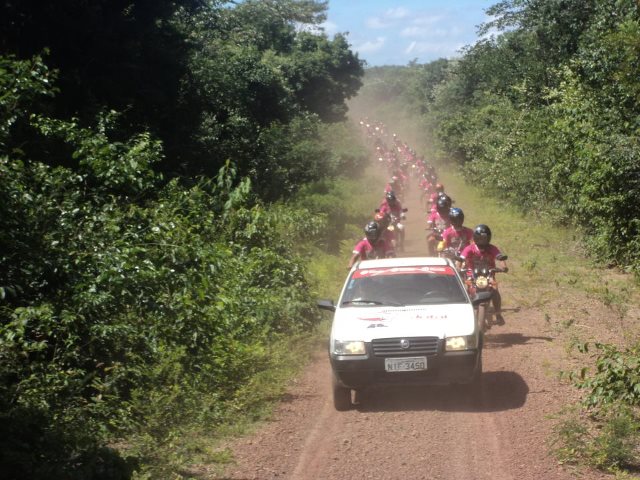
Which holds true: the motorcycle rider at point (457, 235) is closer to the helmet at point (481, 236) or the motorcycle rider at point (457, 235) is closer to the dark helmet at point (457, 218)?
the dark helmet at point (457, 218)

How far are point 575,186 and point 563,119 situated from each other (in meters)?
1.78

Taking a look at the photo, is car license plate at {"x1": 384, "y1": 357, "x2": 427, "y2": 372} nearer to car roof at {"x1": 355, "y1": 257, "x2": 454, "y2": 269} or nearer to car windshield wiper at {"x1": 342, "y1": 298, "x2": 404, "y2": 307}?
car windshield wiper at {"x1": 342, "y1": 298, "x2": 404, "y2": 307}

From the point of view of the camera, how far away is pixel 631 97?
1791cm

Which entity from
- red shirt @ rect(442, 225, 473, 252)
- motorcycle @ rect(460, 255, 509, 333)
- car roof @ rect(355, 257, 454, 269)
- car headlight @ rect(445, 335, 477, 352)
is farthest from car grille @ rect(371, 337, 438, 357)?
red shirt @ rect(442, 225, 473, 252)

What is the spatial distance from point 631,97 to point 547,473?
12582mm

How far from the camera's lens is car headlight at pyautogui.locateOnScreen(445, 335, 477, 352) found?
9.19 m

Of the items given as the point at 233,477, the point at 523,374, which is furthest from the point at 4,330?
the point at 523,374

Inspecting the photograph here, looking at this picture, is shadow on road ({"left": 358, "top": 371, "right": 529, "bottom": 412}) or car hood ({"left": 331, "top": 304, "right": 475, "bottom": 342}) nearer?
car hood ({"left": 331, "top": 304, "right": 475, "bottom": 342})

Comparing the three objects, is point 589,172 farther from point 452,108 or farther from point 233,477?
point 452,108

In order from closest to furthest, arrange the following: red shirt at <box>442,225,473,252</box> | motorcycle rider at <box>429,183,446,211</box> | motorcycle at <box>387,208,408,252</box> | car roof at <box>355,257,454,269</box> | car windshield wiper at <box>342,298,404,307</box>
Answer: car windshield wiper at <box>342,298,404,307</box> → car roof at <box>355,257,454,269</box> → red shirt at <box>442,225,473,252</box> → motorcycle rider at <box>429,183,446,211</box> → motorcycle at <box>387,208,408,252</box>

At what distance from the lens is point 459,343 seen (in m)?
9.21

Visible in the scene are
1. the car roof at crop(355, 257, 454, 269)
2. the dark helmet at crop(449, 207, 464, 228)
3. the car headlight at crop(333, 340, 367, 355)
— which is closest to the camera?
the car headlight at crop(333, 340, 367, 355)

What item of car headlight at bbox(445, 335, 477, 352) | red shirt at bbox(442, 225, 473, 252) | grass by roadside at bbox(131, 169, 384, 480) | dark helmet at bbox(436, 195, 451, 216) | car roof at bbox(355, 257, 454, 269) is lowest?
grass by roadside at bbox(131, 169, 384, 480)

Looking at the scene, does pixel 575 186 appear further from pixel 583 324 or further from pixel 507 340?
pixel 507 340
